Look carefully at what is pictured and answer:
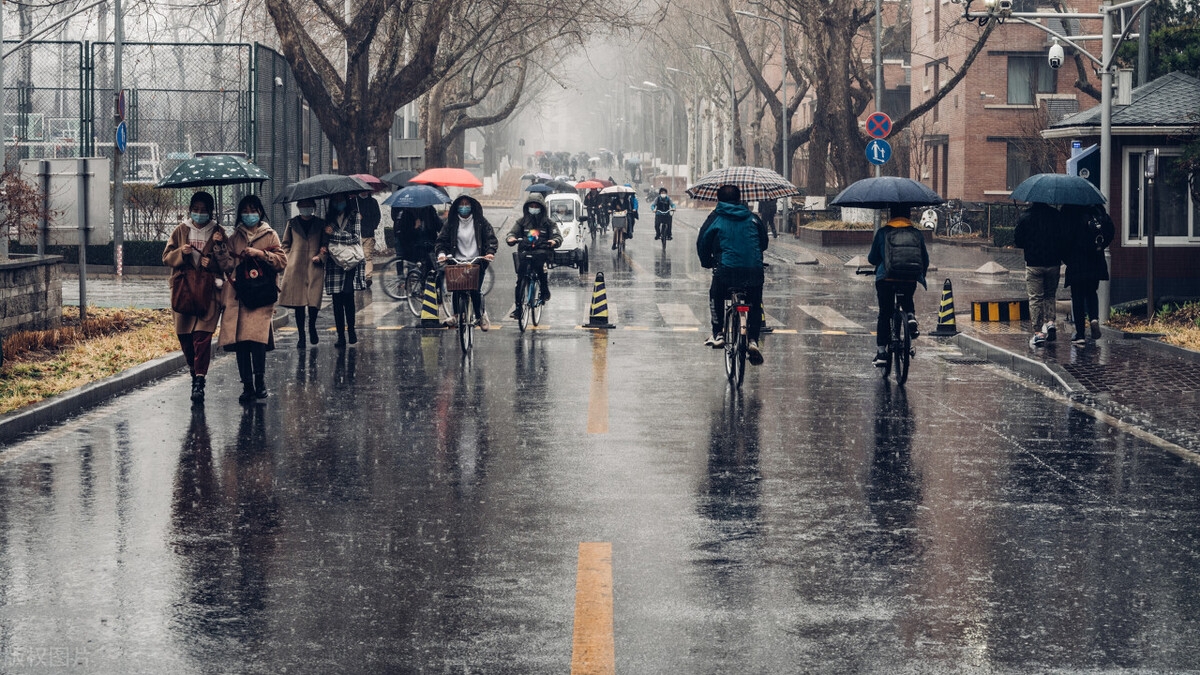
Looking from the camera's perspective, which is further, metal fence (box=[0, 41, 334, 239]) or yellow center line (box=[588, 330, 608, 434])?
metal fence (box=[0, 41, 334, 239])

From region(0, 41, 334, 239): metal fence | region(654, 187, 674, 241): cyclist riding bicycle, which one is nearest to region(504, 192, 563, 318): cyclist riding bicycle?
region(0, 41, 334, 239): metal fence

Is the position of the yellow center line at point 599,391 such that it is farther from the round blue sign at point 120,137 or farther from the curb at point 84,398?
the round blue sign at point 120,137

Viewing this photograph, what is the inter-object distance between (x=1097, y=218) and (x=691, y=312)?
659 centimetres

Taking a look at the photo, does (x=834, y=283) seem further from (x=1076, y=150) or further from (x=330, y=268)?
(x=330, y=268)

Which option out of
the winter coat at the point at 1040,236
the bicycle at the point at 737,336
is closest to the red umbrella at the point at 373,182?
the winter coat at the point at 1040,236

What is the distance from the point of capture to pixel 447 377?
14.8m

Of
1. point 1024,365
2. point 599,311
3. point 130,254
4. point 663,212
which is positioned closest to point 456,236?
point 599,311

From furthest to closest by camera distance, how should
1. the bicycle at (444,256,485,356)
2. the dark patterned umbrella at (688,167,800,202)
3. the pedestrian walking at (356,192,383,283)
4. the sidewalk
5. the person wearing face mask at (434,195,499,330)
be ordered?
the pedestrian walking at (356,192,383,283) < the person wearing face mask at (434,195,499,330) < the bicycle at (444,256,485,356) < the dark patterned umbrella at (688,167,800,202) < the sidewalk

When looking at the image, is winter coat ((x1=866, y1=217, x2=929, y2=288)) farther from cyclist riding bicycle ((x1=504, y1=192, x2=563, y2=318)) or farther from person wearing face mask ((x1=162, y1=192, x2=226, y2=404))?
person wearing face mask ((x1=162, y1=192, x2=226, y2=404))

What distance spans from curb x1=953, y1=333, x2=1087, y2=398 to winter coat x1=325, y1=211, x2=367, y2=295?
7046 mm

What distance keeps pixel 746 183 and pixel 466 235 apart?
3.26 meters

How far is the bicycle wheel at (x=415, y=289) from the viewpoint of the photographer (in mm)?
Result: 21719

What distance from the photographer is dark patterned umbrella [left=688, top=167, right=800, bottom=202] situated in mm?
16859

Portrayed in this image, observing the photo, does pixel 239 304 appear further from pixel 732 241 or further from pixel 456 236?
pixel 456 236
